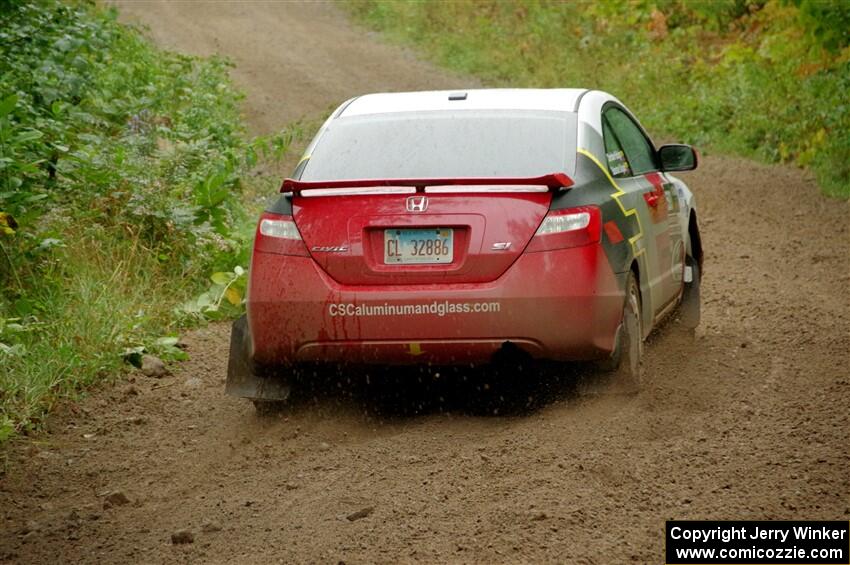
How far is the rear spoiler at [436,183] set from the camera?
608 cm

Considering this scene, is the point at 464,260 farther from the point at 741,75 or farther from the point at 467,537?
the point at 741,75

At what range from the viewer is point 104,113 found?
42.9ft

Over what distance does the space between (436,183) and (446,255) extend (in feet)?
1.11

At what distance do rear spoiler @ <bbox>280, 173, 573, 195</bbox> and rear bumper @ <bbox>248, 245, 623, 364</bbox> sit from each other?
315 millimetres

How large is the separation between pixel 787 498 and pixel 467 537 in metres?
1.19

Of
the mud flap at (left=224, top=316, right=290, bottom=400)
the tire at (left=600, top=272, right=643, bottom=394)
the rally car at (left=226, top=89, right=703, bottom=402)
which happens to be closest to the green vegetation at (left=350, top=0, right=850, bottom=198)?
the tire at (left=600, top=272, right=643, bottom=394)

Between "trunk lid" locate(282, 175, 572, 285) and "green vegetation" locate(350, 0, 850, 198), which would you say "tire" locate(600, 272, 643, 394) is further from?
"green vegetation" locate(350, 0, 850, 198)

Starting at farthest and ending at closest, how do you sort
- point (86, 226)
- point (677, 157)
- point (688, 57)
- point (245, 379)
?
point (688, 57) < point (86, 226) < point (677, 157) < point (245, 379)

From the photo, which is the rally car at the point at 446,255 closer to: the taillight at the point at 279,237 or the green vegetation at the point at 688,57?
the taillight at the point at 279,237

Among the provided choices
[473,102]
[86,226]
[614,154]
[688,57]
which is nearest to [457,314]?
[473,102]

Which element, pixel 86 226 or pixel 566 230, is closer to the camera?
pixel 566 230

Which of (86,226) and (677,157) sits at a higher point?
(677,157)

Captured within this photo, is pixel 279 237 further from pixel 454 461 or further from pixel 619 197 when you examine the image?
pixel 619 197

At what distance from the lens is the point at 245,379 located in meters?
6.79
